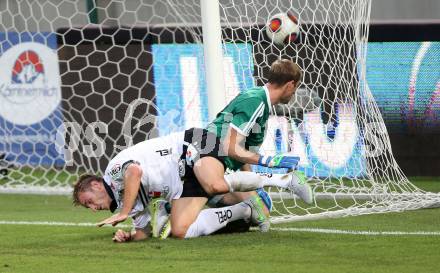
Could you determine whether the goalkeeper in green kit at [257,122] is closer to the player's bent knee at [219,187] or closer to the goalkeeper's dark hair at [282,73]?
the goalkeeper's dark hair at [282,73]

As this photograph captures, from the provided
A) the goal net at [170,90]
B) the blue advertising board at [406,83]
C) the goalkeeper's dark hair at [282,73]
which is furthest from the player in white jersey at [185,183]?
the blue advertising board at [406,83]

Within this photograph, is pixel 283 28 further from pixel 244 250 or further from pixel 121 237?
pixel 244 250

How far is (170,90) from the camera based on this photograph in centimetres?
1222

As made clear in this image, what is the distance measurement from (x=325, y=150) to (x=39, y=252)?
3983 mm

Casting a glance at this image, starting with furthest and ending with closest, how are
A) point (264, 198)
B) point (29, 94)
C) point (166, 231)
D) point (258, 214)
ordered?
1. point (29, 94)
2. point (264, 198)
3. point (258, 214)
4. point (166, 231)

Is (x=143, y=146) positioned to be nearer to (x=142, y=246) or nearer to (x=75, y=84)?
(x=142, y=246)

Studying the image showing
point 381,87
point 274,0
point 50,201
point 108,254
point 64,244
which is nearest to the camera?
point 108,254

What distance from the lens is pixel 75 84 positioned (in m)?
12.7

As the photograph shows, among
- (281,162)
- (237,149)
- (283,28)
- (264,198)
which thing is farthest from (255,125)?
(283,28)

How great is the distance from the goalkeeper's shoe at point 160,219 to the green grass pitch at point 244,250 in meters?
0.25

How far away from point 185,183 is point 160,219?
326 mm

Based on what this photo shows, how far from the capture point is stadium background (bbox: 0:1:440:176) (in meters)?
11.7

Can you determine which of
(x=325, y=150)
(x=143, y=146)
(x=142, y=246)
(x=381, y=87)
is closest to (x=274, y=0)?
(x=325, y=150)

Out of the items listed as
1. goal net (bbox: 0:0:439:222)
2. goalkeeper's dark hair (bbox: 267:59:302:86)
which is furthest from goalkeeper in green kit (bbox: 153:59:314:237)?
goal net (bbox: 0:0:439:222)
